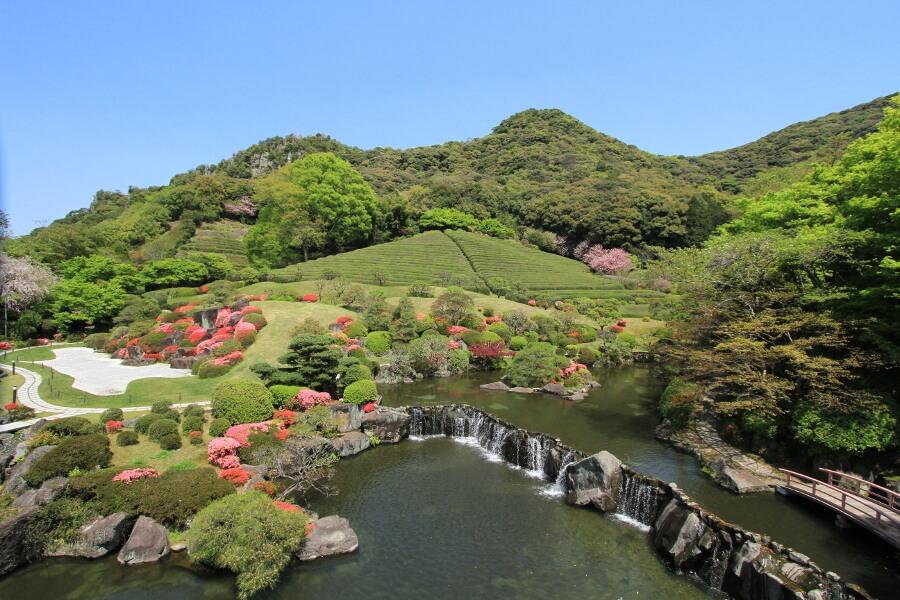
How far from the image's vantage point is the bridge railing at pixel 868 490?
616 inches

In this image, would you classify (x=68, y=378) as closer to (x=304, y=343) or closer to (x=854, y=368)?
(x=304, y=343)

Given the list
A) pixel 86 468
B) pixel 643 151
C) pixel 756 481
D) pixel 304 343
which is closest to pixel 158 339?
pixel 304 343

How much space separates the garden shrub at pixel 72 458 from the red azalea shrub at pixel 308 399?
28.8ft

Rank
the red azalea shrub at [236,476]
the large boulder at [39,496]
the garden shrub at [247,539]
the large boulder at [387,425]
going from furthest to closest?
Answer: the large boulder at [387,425] < the red azalea shrub at [236,476] < the large boulder at [39,496] < the garden shrub at [247,539]

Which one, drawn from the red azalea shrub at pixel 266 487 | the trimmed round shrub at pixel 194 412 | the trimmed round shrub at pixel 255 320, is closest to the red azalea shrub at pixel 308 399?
the trimmed round shrub at pixel 194 412

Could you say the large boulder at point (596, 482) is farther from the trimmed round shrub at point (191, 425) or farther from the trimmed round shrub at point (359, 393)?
the trimmed round shrub at point (191, 425)

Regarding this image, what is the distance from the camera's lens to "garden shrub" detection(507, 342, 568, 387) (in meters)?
34.9

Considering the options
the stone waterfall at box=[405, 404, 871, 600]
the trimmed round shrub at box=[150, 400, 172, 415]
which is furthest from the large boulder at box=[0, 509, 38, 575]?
the stone waterfall at box=[405, 404, 871, 600]

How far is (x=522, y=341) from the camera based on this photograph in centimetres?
4447

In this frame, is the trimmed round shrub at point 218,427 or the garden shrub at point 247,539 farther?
the trimmed round shrub at point 218,427

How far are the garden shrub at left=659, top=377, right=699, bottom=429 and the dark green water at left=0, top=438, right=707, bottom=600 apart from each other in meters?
9.67

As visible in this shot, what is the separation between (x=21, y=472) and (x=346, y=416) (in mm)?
13106

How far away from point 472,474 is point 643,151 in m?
162

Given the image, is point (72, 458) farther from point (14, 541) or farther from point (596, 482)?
point (596, 482)
